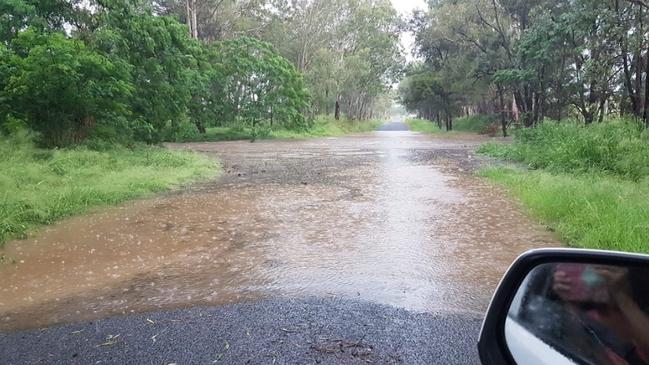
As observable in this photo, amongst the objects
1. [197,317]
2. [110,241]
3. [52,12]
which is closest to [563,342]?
[197,317]

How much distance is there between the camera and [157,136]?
1655cm

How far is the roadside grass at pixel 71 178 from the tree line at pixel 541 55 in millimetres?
11846

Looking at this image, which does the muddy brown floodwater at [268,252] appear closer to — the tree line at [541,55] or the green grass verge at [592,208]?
the green grass verge at [592,208]

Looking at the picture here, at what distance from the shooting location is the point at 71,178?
9141 mm

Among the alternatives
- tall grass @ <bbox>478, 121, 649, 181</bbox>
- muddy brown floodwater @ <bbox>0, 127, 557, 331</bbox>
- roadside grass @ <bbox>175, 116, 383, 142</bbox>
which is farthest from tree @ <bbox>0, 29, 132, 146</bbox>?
roadside grass @ <bbox>175, 116, 383, 142</bbox>

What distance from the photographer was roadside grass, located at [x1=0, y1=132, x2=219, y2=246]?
6.79 meters

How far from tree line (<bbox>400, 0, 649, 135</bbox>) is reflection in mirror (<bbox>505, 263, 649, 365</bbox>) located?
12139mm

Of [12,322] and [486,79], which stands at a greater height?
[486,79]

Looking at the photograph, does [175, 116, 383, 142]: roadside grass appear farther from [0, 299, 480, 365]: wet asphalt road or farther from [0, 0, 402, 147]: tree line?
[0, 299, 480, 365]: wet asphalt road

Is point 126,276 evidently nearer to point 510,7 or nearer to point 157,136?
point 157,136

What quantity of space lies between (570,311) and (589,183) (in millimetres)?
7850

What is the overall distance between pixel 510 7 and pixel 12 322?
2435 cm

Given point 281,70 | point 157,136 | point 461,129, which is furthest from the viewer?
point 461,129

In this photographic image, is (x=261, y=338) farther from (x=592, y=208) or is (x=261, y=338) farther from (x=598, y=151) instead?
(x=598, y=151)
